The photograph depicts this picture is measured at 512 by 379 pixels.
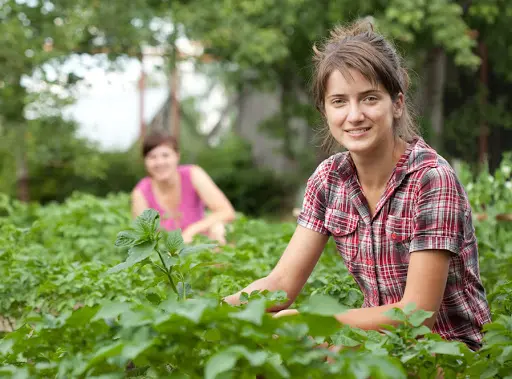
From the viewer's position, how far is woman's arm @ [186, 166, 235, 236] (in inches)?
228

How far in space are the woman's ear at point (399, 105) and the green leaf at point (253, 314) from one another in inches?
47.2

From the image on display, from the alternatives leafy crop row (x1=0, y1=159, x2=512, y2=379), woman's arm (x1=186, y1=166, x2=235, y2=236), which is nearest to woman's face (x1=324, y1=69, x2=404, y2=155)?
leafy crop row (x1=0, y1=159, x2=512, y2=379)

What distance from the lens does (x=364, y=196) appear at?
2.65 m

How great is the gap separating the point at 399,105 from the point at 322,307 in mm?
1189

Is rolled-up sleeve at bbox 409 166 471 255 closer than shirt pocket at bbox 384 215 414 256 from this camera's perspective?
Yes

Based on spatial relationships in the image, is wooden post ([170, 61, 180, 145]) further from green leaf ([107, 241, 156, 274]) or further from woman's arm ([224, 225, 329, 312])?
green leaf ([107, 241, 156, 274])

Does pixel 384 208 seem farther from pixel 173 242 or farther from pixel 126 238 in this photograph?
pixel 126 238

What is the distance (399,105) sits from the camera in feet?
8.66

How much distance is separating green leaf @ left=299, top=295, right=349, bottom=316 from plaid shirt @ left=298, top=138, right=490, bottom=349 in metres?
0.78

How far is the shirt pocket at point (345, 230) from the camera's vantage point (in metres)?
2.65

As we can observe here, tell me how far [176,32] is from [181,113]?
5.95 m

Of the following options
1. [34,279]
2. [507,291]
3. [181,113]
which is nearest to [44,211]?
[34,279]

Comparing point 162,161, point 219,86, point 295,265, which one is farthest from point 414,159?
point 219,86

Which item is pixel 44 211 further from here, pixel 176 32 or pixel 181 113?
pixel 181 113
